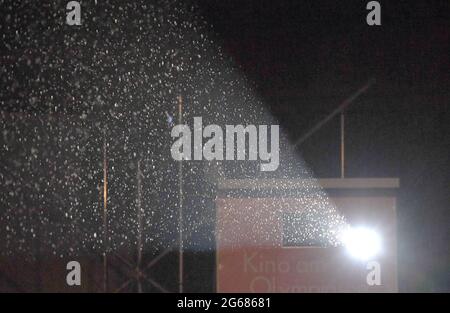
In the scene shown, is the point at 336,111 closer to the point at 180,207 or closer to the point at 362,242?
the point at 362,242

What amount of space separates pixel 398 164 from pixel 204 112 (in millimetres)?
492

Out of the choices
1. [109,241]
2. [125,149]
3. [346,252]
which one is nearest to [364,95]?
[346,252]

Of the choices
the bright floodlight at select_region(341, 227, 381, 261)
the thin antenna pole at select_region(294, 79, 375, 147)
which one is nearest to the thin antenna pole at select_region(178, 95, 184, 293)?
the thin antenna pole at select_region(294, 79, 375, 147)

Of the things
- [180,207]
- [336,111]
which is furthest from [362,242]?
[180,207]

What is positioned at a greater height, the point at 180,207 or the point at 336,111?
the point at 336,111

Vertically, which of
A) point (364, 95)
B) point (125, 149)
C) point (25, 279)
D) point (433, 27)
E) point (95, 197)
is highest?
point (433, 27)

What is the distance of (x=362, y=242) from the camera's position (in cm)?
181

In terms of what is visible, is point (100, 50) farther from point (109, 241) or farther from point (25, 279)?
point (25, 279)

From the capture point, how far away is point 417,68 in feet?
5.93

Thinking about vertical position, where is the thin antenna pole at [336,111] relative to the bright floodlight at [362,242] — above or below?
above

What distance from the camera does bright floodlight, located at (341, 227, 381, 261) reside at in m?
1.80

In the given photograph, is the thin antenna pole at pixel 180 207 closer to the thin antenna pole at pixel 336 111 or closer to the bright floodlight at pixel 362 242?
the thin antenna pole at pixel 336 111

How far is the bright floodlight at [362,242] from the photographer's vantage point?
Answer: 180 centimetres

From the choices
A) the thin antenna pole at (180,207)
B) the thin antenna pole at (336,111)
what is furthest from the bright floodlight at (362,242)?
the thin antenna pole at (180,207)
